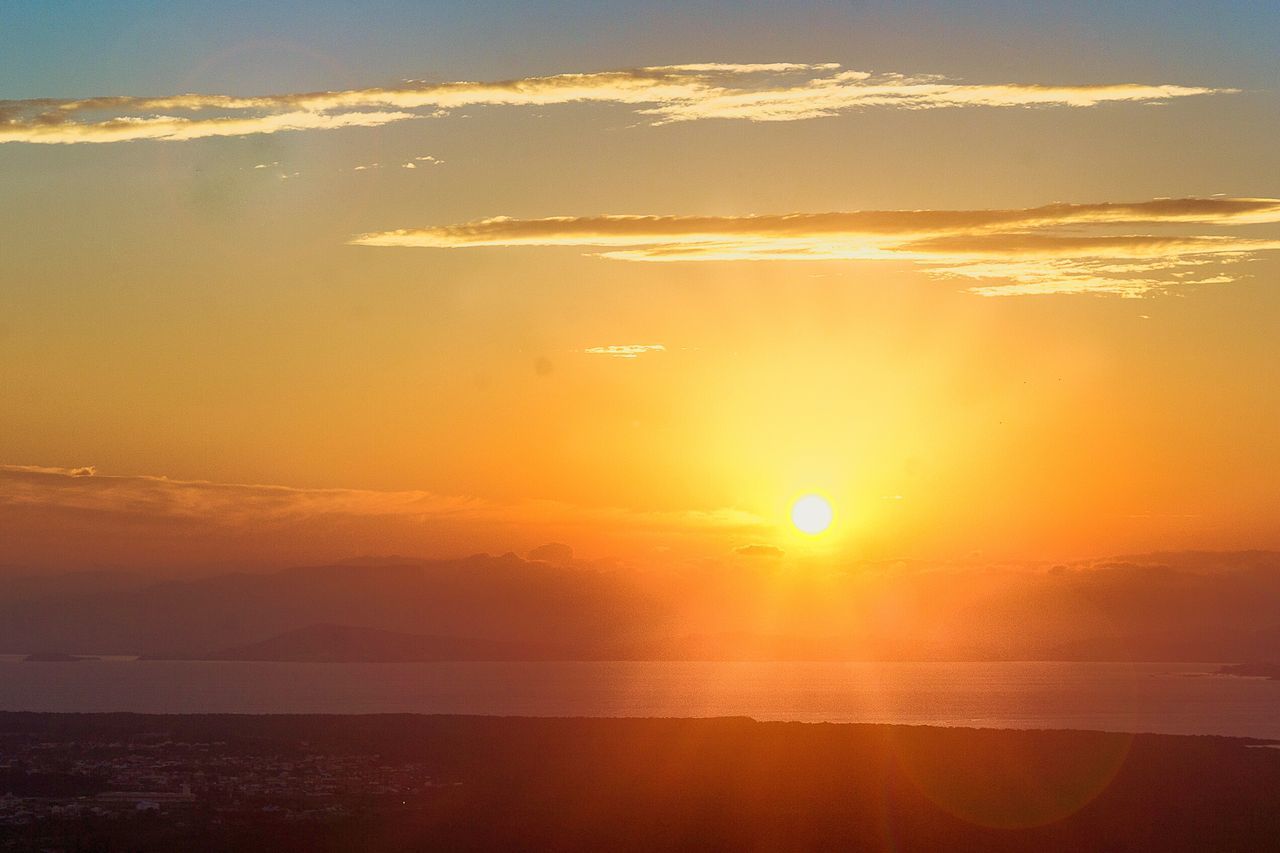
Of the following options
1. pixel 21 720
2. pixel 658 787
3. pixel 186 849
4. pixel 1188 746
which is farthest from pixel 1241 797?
pixel 21 720

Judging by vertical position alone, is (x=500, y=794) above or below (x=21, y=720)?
below

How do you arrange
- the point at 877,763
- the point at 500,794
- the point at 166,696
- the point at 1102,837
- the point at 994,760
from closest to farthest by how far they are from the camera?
1. the point at 1102,837
2. the point at 500,794
3. the point at 877,763
4. the point at 994,760
5. the point at 166,696

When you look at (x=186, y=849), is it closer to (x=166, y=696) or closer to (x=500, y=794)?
(x=500, y=794)

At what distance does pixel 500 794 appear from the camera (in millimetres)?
48938

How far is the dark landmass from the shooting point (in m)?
39.3

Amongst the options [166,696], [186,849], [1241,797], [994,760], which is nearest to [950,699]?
[166,696]

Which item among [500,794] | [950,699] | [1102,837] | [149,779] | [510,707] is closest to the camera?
[1102,837]

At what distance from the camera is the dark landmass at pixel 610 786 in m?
39.3

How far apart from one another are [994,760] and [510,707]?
87.3 m

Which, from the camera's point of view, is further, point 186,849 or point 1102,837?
point 1102,837

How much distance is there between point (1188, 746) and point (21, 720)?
220 feet

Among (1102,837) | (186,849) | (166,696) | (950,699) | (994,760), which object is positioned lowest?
(186,849)

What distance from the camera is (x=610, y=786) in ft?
169

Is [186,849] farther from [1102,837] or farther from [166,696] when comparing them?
[166,696]
